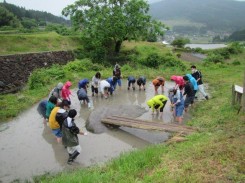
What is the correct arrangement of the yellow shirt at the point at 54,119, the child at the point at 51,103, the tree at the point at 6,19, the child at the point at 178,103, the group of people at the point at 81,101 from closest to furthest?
the group of people at the point at 81,101 → the yellow shirt at the point at 54,119 → the child at the point at 51,103 → the child at the point at 178,103 → the tree at the point at 6,19

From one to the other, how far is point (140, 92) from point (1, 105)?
22.2ft

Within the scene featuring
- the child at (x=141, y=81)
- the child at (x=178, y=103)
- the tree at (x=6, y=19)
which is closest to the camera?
the child at (x=178, y=103)

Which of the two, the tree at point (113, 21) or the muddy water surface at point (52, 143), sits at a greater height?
the tree at point (113, 21)

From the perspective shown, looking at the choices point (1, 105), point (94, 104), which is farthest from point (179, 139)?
point (1, 105)

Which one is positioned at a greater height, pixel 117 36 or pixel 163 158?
pixel 117 36

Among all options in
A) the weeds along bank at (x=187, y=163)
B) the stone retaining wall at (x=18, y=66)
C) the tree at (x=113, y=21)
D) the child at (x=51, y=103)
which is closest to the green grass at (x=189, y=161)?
the weeds along bank at (x=187, y=163)

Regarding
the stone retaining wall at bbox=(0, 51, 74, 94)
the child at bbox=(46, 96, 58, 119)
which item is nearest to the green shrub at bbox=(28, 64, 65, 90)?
the stone retaining wall at bbox=(0, 51, 74, 94)

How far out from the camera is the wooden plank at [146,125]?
861 centimetres

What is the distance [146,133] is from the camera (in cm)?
930

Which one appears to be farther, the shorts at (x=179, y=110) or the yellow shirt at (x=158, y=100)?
the yellow shirt at (x=158, y=100)

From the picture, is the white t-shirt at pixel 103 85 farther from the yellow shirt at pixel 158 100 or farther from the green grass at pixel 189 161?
the green grass at pixel 189 161

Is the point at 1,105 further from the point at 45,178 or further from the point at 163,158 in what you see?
the point at 163,158

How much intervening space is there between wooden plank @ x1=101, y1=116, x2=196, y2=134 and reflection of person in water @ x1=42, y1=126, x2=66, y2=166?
74.0 inches

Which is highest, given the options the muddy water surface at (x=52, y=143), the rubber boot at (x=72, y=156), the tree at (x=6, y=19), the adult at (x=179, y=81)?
the tree at (x=6, y=19)
